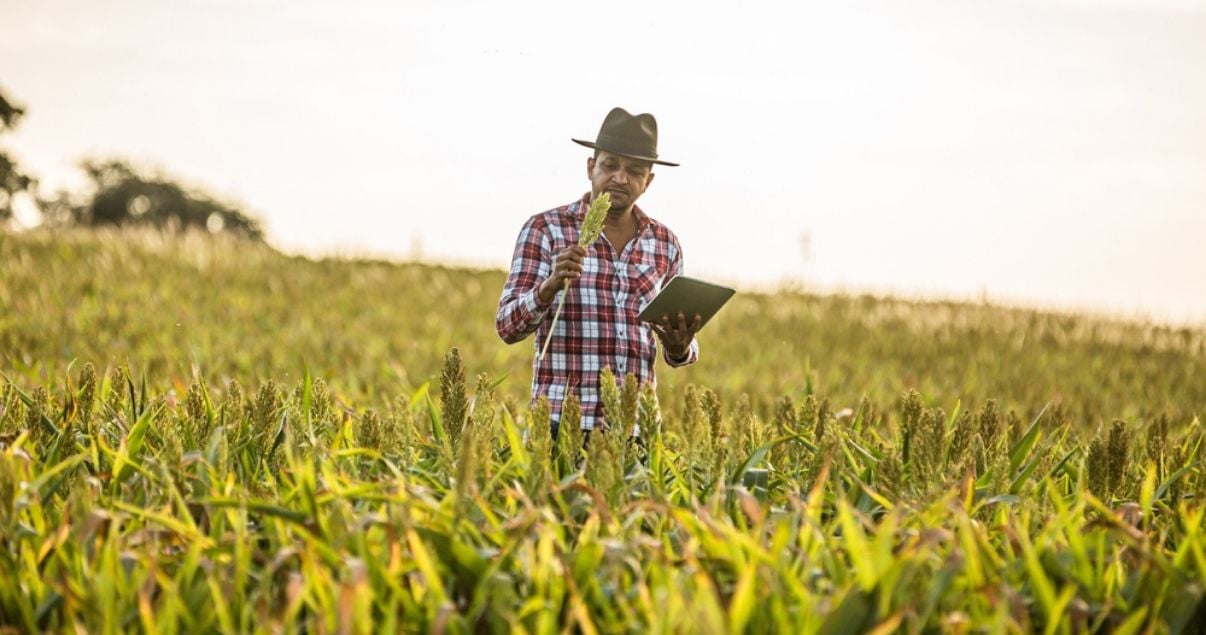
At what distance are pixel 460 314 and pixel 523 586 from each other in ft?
39.3

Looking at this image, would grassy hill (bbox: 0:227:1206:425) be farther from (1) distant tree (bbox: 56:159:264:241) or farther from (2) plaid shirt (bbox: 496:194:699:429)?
(1) distant tree (bbox: 56:159:264:241)

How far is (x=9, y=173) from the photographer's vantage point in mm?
29094

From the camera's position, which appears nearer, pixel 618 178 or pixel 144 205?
pixel 618 178

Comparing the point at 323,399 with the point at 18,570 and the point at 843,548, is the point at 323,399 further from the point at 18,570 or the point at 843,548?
the point at 843,548

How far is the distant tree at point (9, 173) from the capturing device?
27.6 m

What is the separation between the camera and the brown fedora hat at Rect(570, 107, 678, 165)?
488 centimetres

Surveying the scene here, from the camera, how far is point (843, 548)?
10.5 ft

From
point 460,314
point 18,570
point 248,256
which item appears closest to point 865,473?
point 18,570

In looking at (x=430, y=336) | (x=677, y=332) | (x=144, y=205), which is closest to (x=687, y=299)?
(x=677, y=332)

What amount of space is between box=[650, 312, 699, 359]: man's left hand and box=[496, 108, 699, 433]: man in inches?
7.0

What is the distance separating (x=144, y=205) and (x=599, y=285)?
41.2 meters

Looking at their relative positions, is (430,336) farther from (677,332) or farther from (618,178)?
(677,332)

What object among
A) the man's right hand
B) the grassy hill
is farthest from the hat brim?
the grassy hill

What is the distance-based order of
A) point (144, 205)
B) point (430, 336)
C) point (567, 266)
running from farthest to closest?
1. point (144, 205)
2. point (430, 336)
3. point (567, 266)
